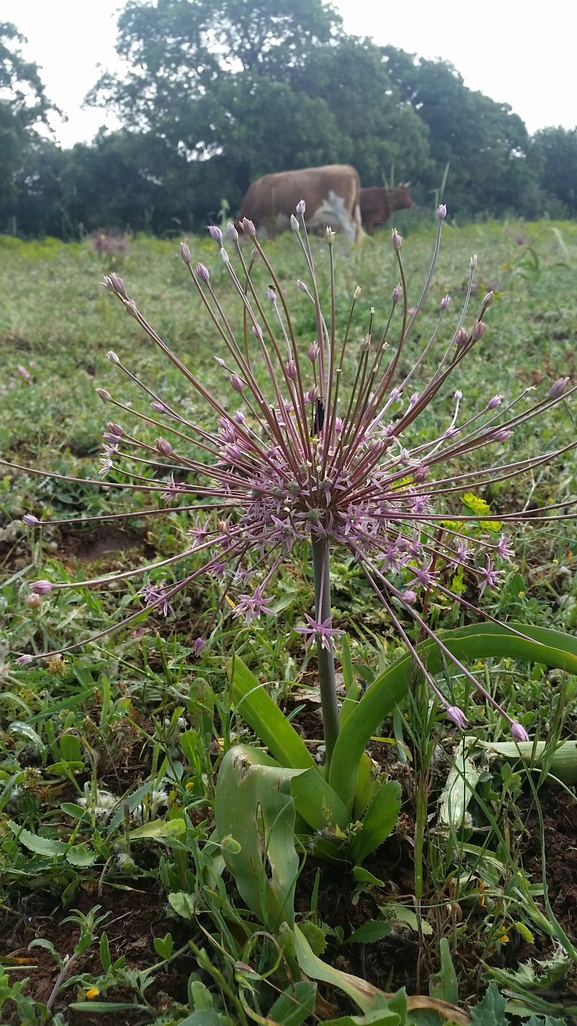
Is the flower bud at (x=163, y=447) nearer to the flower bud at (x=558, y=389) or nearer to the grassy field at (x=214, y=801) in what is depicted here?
the grassy field at (x=214, y=801)

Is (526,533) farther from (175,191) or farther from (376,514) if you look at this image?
(175,191)

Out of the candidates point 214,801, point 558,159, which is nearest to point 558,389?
point 214,801

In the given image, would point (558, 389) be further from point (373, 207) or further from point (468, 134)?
point (468, 134)

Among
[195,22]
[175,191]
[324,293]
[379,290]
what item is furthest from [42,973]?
[195,22]

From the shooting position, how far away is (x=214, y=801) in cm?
121

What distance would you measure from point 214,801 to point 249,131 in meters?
26.5

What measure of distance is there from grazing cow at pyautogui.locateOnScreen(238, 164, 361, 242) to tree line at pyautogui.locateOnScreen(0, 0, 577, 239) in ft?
27.3

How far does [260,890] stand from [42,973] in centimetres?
42

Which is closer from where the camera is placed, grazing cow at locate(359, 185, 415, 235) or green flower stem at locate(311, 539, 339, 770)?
green flower stem at locate(311, 539, 339, 770)

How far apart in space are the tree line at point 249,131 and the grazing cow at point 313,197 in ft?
27.3

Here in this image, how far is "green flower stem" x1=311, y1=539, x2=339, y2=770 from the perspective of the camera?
104cm

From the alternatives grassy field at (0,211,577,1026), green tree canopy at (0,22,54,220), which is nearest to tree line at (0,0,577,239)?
green tree canopy at (0,22,54,220)

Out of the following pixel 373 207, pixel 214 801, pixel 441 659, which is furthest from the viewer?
pixel 373 207

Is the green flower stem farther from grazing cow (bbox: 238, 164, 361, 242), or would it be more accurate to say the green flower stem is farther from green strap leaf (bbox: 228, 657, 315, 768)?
grazing cow (bbox: 238, 164, 361, 242)
